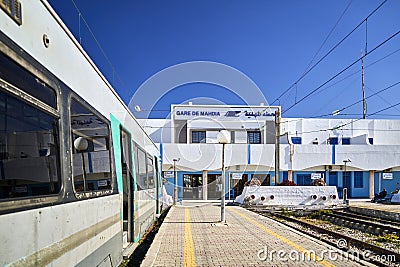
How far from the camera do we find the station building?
29828mm

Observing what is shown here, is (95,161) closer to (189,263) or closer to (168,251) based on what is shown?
(189,263)

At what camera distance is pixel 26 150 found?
9.25 ft

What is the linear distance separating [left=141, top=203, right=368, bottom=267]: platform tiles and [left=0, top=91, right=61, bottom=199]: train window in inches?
153

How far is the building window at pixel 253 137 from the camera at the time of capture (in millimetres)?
34250

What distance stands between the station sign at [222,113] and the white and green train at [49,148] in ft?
94.6

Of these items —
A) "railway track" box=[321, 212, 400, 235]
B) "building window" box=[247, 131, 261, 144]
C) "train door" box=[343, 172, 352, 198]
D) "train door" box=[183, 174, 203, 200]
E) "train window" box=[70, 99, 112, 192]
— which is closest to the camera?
"train window" box=[70, 99, 112, 192]

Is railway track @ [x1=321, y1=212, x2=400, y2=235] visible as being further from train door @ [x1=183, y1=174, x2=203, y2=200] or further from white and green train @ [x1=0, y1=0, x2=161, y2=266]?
train door @ [x1=183, y1=174, x2=203, y2=200]

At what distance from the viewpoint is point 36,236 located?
2.75 meters

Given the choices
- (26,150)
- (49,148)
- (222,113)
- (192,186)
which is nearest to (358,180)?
(222,113)

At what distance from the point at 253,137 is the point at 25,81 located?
32368mm

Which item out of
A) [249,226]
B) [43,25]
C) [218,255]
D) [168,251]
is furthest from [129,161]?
[249,226]

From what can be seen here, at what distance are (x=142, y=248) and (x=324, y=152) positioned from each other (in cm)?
2461

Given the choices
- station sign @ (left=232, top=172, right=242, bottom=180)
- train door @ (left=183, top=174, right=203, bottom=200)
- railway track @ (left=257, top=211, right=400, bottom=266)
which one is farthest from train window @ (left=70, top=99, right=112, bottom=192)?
train door @ (left=183, top=174, right=203, bottom=200)

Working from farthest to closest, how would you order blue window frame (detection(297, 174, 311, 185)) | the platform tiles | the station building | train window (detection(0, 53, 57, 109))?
blue window frame (detection(297, 174, 311, 185))
the station building
the platform tiles
train window (detection(0, 53, 57, 109))
